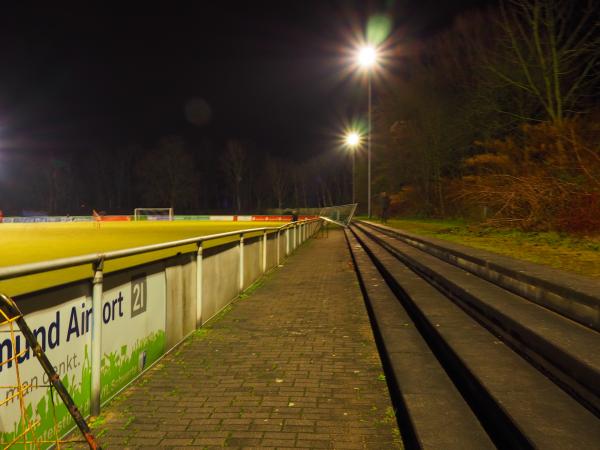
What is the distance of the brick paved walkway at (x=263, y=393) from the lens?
2693 millimetres

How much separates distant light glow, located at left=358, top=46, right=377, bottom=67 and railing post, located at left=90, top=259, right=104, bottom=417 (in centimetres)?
2121

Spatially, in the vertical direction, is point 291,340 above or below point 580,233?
below

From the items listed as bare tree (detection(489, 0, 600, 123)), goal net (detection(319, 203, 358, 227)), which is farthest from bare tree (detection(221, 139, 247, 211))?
bare tree (detection(489, 0, 600, 123))

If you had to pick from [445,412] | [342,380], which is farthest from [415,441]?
[342,380]

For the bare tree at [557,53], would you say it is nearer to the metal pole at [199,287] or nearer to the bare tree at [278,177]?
the metal pole at [199,287]

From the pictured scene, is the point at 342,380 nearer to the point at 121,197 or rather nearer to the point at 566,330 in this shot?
the point at 566,330

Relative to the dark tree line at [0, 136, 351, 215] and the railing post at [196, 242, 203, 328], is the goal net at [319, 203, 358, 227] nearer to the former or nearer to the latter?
the railing post at [196, 242, 203, 328]

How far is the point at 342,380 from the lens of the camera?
363 centimetres

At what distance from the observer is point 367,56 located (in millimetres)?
21266

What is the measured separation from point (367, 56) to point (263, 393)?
Result: 2112cm

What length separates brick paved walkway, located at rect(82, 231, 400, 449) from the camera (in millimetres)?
2693

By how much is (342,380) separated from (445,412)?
1148mm

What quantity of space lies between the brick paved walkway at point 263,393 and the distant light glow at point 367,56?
18.7 meters

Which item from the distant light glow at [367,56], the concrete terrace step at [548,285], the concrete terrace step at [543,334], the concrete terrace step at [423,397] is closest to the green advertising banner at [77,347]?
the concrete terrace step at [423,397]
